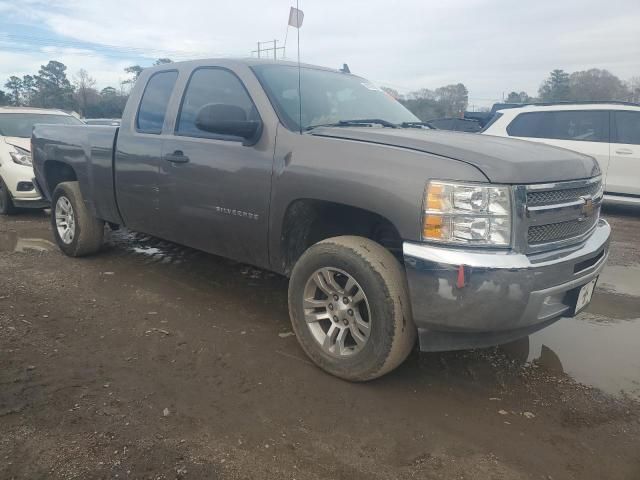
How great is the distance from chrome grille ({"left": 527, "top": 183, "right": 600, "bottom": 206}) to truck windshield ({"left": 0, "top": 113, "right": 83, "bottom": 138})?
24.5 ft

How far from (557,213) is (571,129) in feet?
21.4

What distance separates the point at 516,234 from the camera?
2.47 m

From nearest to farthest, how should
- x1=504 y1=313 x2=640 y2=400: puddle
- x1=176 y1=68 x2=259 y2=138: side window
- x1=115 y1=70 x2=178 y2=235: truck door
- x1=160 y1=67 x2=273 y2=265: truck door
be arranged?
1. x1=504 y1=313 x2=640 y2=400: puddle
2. x1=160 y1=67 x2=273 y2=265: truck door
3. x1=176 y1=68 x2=259 y2=138: side window
4. x1=115 y1=70 x2=178 y2=235: truck door

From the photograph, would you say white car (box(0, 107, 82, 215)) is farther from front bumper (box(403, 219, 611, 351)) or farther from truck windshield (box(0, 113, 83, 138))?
front bumper (box(403, 219, 611, 351))

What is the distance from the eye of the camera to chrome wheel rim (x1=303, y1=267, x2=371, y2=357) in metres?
2.83

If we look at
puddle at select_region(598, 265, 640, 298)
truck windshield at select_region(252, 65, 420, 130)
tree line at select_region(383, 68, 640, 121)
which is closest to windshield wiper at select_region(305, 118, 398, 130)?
truck windshield at select_region(252, 65, 420, 130)

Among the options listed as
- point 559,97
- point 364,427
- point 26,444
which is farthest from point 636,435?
point 559,97

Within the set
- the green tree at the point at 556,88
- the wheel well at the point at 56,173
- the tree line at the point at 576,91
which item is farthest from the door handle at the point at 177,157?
the green tree at the point at 556,88

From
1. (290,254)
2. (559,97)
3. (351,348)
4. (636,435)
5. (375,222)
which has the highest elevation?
(559,97)

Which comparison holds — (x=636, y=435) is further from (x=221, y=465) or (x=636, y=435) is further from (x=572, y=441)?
(x=221, y=465)

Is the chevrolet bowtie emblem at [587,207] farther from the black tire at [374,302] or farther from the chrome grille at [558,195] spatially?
the black tire at [374,302]

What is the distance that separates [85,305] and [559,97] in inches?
1409

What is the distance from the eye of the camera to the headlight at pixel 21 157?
24.5 ft

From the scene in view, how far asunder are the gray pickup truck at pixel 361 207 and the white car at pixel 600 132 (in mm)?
5144
